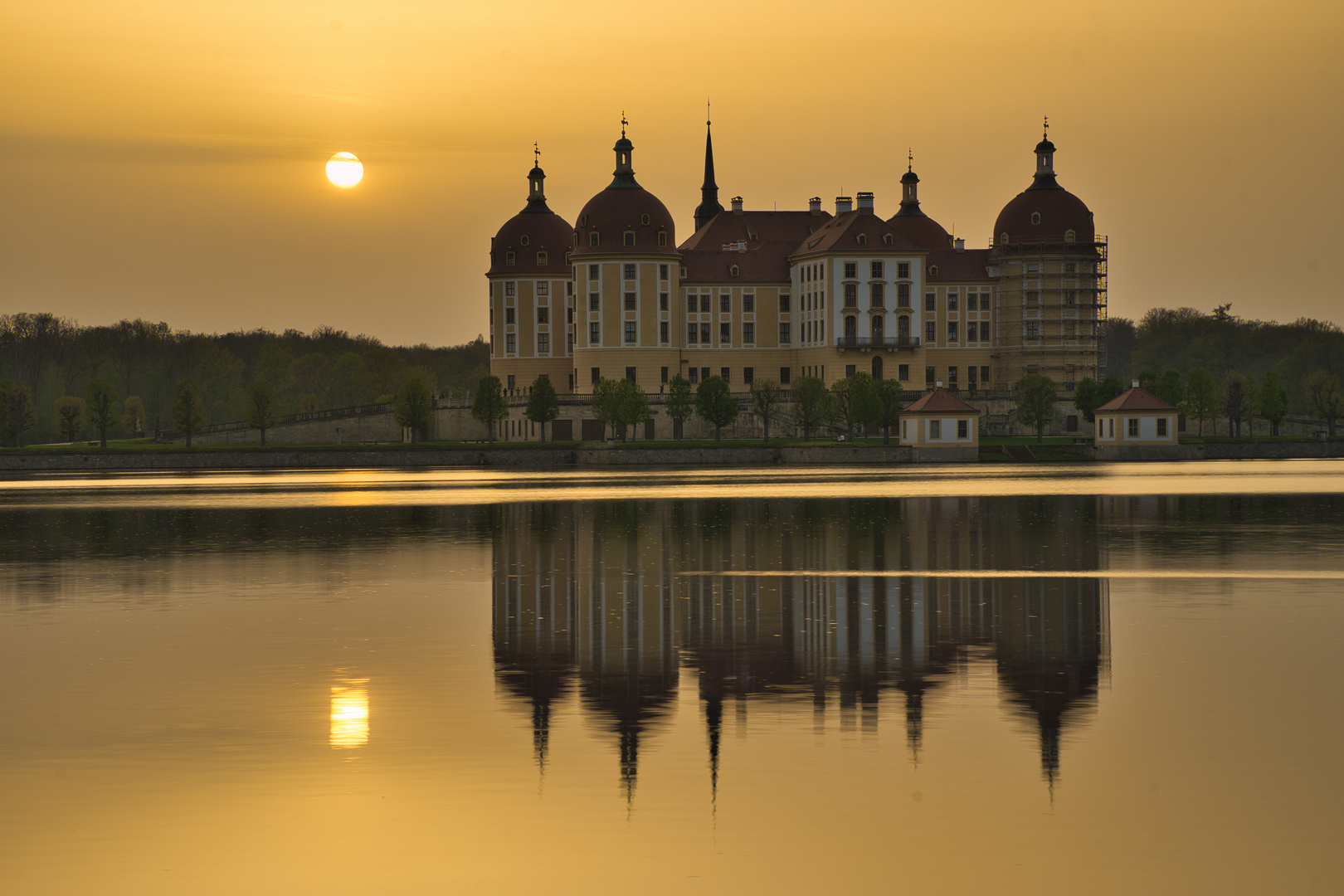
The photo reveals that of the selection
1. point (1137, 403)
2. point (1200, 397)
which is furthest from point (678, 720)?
point (1200, 397)

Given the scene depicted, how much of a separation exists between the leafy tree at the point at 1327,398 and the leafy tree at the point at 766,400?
41532 mm

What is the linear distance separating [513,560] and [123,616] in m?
9.34

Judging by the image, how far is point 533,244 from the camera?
4914 inches

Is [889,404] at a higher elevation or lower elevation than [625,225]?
lower

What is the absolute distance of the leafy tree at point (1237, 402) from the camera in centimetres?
11294

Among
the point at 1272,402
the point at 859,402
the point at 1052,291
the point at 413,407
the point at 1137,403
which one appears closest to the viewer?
the point at 1137,403

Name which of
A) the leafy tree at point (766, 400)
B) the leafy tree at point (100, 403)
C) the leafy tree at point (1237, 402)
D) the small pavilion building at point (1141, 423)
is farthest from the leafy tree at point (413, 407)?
the leafy tree at point (1237, 402)

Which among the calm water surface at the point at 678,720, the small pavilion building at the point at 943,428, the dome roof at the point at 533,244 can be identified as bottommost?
the calm water surface at the point at 678,720

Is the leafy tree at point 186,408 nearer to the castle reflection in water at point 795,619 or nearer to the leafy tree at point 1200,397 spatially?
the leafy tree at point 1200,397

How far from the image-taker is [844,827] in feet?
35.6

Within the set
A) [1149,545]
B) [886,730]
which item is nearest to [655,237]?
[1149,545]

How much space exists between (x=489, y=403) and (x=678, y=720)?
9671 cm

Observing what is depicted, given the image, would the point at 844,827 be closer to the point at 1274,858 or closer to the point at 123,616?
the point at 1274,858

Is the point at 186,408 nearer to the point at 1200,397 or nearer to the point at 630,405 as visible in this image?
the point at 630,405
